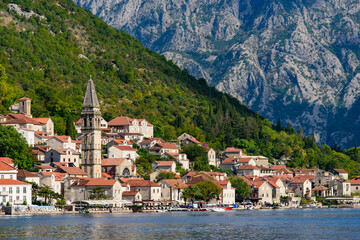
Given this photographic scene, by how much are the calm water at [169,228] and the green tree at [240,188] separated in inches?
2030

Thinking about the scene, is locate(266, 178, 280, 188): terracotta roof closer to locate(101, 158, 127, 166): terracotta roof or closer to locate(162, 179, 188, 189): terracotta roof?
locate(162, 179, 188, 189): terracotta roof

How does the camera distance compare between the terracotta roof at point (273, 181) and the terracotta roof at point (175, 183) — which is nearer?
the terracotta roof at point (175, 183)

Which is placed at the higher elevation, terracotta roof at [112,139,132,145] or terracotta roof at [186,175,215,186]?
terracotta roof at [112,139,132,145]

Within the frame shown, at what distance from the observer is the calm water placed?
9362 cm

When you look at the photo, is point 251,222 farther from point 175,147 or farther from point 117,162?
point 175,147

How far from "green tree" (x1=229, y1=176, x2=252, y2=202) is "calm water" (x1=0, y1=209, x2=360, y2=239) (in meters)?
51.6

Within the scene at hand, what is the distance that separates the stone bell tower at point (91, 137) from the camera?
159375mm

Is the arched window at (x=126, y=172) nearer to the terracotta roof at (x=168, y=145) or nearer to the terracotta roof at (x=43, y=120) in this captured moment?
the terracotta roof at (x=43, y=120)

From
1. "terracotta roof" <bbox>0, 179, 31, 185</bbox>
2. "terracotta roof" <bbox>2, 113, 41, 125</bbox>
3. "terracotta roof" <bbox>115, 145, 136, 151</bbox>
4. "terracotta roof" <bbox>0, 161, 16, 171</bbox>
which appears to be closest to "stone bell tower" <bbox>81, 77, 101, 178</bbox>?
"terracotta roof" <bbox>115, 145, 136, 151</bbox>

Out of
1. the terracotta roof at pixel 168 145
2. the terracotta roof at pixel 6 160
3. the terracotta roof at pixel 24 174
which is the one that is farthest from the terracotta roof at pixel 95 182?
the terracotta roof at pixel 168 145

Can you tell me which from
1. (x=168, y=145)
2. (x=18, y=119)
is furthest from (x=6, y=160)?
(x=168, y=145)

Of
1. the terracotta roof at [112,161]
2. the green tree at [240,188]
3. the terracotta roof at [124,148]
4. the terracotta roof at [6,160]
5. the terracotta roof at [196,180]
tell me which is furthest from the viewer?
the green tree at [240,188]

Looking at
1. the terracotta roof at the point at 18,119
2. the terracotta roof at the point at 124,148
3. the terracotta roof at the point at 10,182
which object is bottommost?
the terracotta roof at the point at 10,182

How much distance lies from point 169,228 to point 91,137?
6204cm
